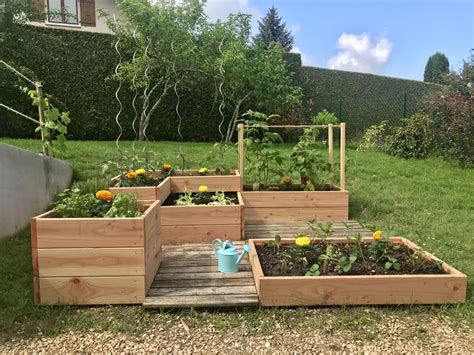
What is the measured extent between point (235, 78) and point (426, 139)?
Answer: 4.43 metres

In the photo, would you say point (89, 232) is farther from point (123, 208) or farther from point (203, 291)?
point (203, 291)

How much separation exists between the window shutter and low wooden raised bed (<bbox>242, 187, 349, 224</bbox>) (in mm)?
12963

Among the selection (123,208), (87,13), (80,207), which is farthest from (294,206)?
(87,13)

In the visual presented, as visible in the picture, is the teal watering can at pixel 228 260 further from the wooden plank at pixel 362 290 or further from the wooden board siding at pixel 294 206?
the wooden board siding at pixel 294 206

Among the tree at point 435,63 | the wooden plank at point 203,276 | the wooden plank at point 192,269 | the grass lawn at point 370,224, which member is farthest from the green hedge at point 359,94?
the tree at point 435,63

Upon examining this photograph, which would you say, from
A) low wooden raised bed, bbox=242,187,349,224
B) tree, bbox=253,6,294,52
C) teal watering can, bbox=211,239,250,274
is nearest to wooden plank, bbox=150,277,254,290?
teal watering can, bbox=211,239,250,274

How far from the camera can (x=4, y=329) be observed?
209 cm

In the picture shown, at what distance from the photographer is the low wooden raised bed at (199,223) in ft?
11.8

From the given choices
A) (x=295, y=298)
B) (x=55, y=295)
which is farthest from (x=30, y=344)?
(x=295, y=298)

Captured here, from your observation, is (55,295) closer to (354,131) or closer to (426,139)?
(426,139)

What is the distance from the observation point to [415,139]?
27.2ft

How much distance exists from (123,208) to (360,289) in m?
1.61

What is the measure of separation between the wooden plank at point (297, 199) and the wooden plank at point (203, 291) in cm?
198

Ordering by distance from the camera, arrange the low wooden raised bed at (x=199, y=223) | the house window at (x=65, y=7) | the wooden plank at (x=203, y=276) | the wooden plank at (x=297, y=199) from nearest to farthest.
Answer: the wooden plank at (x=203, y=276) → the low wooden raised bed at (x=199, y=223) → the wooden plank at (x=297, y=199) → the house window at (x=65, y=7)
